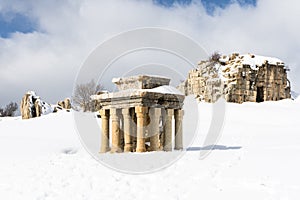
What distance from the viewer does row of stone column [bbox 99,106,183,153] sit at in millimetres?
12336

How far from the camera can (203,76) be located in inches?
1655

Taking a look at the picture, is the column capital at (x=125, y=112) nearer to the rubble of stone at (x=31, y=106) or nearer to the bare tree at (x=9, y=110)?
the rubble of stone at (x=31, y=106)

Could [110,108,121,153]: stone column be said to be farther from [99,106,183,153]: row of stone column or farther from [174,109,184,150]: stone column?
[174,109,184,150]: stone column

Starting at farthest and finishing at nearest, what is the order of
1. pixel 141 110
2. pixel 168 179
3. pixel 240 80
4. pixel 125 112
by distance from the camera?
pixel 240 80 < pixel 125 112 < pixel 141 110 < pixel 168 179

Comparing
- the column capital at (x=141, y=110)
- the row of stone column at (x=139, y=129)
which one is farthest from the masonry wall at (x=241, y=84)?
the column capital at (x=141, y=110)

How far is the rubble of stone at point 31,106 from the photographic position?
33.8 metres

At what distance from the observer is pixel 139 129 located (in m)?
12.3

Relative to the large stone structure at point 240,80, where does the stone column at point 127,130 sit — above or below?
below

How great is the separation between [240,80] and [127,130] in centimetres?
2904

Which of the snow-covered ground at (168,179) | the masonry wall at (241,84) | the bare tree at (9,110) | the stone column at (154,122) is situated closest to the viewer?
the snow-covered ground at (168,179)

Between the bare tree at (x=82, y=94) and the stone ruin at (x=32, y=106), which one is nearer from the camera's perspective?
the stone ruin at (x=32, y=106)

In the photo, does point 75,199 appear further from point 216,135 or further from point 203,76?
point 203,76

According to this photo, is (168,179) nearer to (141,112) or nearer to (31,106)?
(141,112)

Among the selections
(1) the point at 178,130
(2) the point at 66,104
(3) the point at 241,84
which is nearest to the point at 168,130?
(1) the point at 178,130
